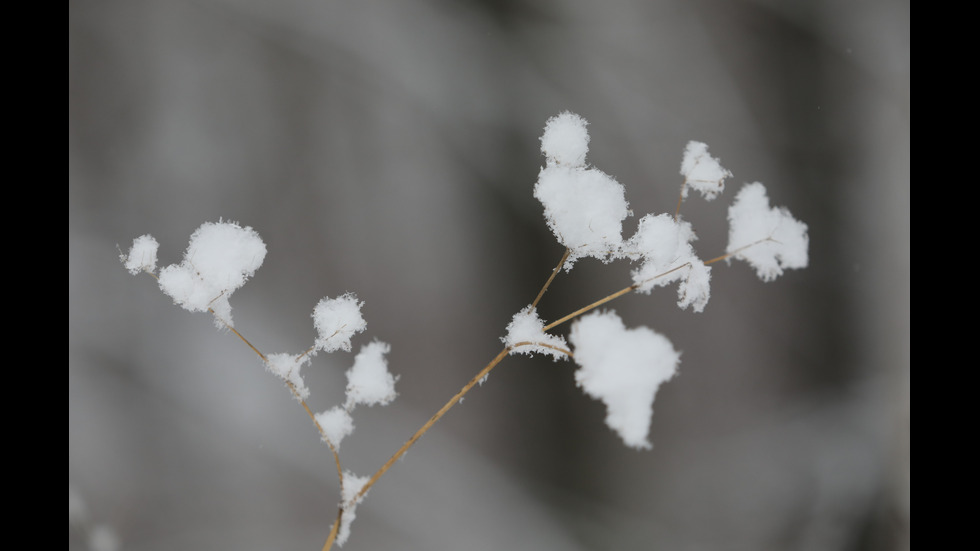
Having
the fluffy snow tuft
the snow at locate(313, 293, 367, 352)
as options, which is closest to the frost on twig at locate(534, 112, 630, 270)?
the fluffy snow tuft

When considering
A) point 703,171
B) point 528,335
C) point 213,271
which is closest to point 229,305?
point 213,271

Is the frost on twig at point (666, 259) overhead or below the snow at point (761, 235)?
below

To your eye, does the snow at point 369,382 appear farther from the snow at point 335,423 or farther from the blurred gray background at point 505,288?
the blurred gray background at point 505,288

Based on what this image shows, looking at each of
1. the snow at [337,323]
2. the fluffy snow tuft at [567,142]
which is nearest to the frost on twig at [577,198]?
the fluffy snow tuft at [567,142]

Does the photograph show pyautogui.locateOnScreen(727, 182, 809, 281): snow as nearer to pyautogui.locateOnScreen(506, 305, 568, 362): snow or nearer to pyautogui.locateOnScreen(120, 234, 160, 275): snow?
pyautogui.locateOnScreen(506, 305, 568, 362): snow
